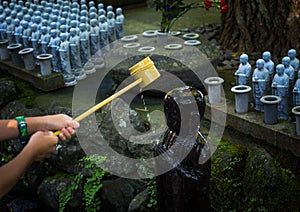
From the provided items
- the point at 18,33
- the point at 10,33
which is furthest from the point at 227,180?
the point at 10,33

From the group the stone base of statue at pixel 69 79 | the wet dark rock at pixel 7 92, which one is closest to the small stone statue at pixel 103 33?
the stone base of statue at pixel 69 79

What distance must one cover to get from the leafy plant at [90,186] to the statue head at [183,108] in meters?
1.55

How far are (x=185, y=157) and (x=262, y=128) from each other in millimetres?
1508

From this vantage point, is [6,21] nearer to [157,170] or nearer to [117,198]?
[117,198]

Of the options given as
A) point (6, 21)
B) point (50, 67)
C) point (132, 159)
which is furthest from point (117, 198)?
point (6, 21)

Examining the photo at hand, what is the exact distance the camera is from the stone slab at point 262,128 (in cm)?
406

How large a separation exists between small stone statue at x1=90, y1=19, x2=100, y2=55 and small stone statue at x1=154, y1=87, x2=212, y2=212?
346 cm

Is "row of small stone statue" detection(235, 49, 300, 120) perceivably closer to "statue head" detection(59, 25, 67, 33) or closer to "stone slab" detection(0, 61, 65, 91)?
"stone slab" detection(0, 61, 65, 91)

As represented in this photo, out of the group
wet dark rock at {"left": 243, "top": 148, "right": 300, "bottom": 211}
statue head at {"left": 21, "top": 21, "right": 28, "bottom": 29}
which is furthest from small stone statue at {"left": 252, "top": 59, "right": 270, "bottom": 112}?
statue head at {"left": 21, "top": 21, "right": 28, "bottom": 29}

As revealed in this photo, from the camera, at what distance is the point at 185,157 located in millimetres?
2914

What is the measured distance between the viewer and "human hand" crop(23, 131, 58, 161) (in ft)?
8.47

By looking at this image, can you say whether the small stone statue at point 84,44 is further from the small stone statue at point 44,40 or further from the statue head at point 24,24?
the statue head at point 24,24

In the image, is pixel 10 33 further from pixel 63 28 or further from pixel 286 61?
pixel 286 61

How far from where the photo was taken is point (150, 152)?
166 inches
